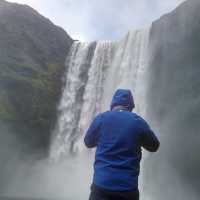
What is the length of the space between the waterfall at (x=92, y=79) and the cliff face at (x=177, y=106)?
85.2 inches

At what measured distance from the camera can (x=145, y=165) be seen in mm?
16938

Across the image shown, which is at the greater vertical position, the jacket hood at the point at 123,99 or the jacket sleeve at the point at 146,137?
the jacket hood at the point at 123,99

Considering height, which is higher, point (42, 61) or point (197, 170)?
point (42, 61)

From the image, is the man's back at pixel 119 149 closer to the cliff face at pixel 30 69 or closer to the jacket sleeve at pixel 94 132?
the jacket sleeve at pixel 94 132

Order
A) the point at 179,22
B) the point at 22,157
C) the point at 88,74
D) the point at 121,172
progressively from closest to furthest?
the point at 121,172
the point at 179,22
the point at 22,157
the point at 88,74

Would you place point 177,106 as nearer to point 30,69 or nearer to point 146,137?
point 30,69

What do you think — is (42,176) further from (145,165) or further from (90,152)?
(145,165)

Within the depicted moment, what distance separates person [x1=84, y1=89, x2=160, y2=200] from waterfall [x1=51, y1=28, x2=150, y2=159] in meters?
16.3

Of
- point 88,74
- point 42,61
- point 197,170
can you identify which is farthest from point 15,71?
point 197,170

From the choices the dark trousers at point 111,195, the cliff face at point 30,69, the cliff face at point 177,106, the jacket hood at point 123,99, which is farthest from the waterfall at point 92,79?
the dark trousers at point 111,195

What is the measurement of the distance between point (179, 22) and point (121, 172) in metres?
15.1

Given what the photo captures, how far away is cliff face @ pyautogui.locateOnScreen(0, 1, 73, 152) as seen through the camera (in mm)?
21375

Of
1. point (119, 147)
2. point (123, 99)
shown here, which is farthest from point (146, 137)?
point (123, 99)

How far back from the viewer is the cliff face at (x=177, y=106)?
48.5ft
